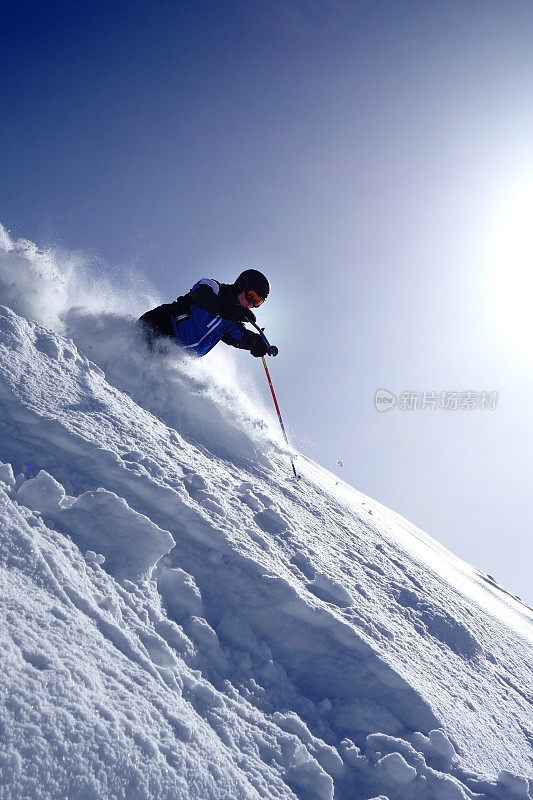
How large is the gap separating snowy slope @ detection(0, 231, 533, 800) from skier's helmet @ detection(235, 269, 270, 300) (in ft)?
11.9

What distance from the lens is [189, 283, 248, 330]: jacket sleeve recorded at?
742 centimetres

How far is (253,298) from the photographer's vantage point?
805 cm

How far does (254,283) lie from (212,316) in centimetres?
95

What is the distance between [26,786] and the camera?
1.45 metres

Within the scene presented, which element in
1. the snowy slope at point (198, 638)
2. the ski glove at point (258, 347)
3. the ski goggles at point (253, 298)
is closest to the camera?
the snowy slope at point (198, 638)

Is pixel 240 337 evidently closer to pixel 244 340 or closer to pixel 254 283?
pixel 244 340

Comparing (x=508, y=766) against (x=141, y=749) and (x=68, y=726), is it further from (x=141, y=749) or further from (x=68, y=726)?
(x=68, y=726)

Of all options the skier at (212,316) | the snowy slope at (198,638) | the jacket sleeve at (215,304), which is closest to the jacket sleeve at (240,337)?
the skier at (212,316)

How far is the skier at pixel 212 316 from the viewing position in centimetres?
744

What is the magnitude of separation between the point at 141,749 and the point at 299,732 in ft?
3.44

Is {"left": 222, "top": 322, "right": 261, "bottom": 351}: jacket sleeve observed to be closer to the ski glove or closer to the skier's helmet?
the ski glove

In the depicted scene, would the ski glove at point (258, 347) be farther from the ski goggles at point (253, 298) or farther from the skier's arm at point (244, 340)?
the ski goggles at point (253, 298)

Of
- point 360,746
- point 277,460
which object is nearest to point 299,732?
point 360,746

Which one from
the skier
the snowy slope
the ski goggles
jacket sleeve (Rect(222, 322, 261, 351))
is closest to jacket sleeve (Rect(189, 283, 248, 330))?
the skier
